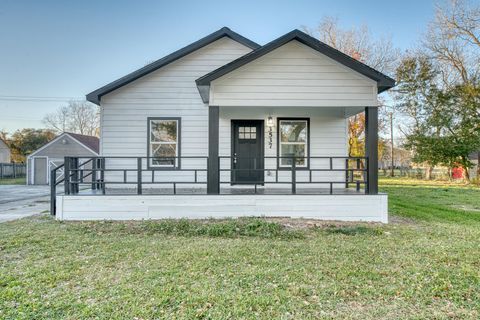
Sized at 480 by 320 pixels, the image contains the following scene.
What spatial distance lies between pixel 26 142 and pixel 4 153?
2.49 meters

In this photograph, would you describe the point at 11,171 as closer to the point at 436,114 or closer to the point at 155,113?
the point at 155,113

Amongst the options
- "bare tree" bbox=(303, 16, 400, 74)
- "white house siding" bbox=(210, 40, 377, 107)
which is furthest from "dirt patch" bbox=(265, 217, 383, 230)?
"bare tree" bbox=(303, 16, 400, 74)

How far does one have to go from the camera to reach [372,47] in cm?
2444

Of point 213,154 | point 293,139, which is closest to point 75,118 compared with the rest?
point 293,139

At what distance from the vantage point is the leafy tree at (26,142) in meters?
35.3

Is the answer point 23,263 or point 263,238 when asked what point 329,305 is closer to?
point 263,238

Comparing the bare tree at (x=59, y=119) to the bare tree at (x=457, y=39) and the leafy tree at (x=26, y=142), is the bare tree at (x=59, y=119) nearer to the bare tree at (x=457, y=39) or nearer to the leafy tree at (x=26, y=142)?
the leafy tree at (x=26, y=142)

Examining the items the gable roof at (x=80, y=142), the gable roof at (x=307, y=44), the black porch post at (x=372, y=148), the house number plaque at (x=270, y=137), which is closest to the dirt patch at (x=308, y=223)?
the black porch post at (x=372, y=148)

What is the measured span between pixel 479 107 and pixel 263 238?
2234 cm

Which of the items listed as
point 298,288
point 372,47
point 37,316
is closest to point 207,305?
point 298,288

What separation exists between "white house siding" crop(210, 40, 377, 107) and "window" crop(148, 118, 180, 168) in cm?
276

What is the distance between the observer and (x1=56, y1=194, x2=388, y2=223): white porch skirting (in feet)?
23.6

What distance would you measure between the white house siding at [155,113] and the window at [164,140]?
16 centimetres

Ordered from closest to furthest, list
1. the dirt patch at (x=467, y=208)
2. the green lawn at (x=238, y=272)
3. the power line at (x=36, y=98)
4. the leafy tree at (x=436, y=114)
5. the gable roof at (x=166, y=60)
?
the green lawn at (x=238, y=272) → the gable roof at (x=166, y=60) → the dirt patch at (x=467, y=208) → the leafy tree at (x=436, y=114) → the power line at (x=36, y=98)
